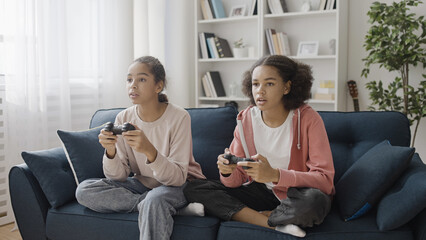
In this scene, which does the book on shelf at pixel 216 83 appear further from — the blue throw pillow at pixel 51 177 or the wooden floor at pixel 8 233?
the blue throw pillow at pixel 51 177

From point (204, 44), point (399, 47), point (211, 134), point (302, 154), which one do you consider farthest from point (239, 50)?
point (302, 154)

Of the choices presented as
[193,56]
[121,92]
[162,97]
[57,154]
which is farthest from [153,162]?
[193,56]

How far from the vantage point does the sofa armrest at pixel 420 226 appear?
4.89 feet

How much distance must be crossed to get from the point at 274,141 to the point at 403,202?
578 mm

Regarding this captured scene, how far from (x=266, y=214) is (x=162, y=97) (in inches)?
31.3

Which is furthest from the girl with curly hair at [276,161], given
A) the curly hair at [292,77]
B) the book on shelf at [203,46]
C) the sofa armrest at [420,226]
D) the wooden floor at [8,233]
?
the book on shelf at [203,46]

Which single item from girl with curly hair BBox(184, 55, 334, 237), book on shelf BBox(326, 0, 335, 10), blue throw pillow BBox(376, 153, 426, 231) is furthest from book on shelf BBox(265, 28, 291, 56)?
blue throw pillow BBox(376, 153, 426, 231)

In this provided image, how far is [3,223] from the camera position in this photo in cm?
Answer: 278

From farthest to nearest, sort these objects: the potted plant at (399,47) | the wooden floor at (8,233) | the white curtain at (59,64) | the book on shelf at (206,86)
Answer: the book on shelf at (206,86)
the potted plant at (399,47)
the white curtain at (59,64)
the wooden floor at (8,233)

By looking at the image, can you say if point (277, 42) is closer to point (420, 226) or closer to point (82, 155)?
point (82, 155)

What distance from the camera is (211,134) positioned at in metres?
2.24

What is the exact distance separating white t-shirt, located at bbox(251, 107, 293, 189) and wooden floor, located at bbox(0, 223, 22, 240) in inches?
65.0

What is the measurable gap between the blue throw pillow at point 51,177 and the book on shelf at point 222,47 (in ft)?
7.87

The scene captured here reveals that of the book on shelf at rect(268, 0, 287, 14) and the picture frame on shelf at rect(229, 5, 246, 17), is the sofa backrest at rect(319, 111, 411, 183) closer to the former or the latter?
the book on shelf at rect(268, 0, 287, 14)
